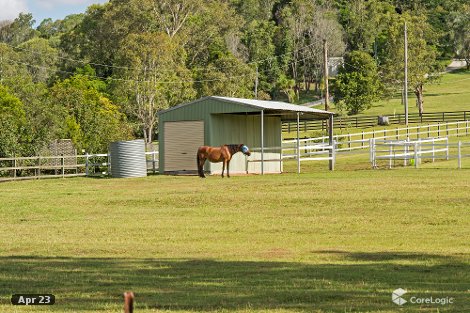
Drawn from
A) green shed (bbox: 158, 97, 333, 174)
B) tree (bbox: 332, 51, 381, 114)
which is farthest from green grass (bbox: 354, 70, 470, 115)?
green shed (bbox: 158, 97, 333, 174)

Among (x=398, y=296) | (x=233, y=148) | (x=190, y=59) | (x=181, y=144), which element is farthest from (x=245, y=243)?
(x=190, y=59)

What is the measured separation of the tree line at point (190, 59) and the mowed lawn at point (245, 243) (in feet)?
50.7

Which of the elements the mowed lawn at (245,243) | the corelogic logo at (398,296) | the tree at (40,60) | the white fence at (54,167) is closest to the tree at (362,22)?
the tree at (40,60)

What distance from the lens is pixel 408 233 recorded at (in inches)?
746

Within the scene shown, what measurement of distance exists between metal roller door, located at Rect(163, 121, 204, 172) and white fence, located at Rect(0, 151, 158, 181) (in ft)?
3.43

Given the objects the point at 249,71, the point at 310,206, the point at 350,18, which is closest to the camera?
the point at 310,206

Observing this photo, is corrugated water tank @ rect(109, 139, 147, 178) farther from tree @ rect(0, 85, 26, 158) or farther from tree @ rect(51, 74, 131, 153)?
tree @ rect(51, 74, 131, 153)

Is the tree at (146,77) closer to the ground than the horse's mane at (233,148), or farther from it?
farther from it

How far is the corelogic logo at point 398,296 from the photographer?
1062 centimetres

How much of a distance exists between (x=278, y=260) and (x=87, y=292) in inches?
158

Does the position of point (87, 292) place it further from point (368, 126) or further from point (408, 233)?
point (368, 126)

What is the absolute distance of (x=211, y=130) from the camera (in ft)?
126

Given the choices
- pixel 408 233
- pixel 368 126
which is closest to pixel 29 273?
pixel 408 233

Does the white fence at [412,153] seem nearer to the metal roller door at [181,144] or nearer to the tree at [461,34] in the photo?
the metal roller door at [181,144]
